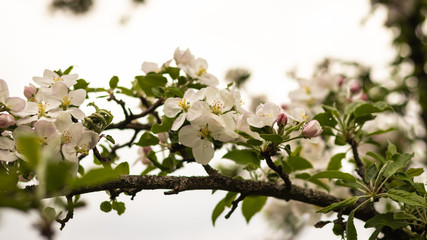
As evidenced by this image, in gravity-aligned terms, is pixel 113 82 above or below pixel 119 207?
above

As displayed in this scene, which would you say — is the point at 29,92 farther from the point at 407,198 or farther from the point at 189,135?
the point at 407,198

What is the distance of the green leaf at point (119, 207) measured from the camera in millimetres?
919

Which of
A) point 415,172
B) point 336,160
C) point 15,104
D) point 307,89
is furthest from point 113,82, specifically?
point 307,89

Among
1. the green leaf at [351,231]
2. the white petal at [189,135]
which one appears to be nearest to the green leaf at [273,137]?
the white petal at [189,135]

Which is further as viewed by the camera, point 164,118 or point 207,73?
point 207,73

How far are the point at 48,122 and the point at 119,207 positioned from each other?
0.31 meters

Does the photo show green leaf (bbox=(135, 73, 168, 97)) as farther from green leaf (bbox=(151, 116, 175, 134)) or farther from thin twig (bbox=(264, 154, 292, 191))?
thin twig (bbox=(264, 154, 292, 191))

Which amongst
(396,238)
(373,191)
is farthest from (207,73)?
(396,238)

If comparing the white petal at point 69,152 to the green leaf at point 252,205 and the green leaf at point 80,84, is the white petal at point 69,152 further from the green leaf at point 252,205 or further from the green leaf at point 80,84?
the green leaf at point 252,205

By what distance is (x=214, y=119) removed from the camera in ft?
2.64

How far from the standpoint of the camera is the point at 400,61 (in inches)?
102

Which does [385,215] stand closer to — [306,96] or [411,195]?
[411,195]

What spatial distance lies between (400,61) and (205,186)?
7.20 ft

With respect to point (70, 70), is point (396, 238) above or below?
below
